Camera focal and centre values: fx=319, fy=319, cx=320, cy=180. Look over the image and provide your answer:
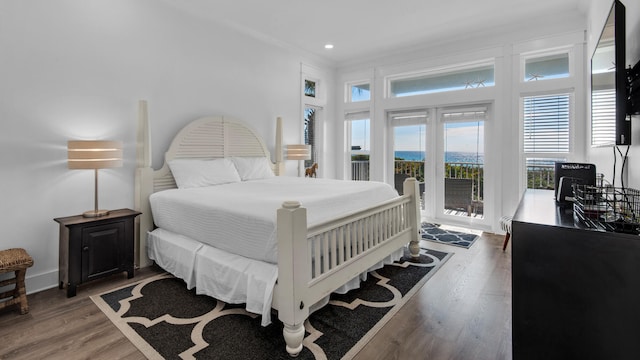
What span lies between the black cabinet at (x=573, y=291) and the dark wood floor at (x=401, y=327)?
1.71 ft

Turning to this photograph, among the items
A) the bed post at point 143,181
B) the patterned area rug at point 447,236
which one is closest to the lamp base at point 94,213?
the bed post at point 143,181

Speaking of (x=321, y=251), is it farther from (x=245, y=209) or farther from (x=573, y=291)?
(x=573, y=291)

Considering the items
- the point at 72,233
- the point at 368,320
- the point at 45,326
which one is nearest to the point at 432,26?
the point at 368,320

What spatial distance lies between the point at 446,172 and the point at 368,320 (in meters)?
3.42

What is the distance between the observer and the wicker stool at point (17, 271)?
7.07 feet

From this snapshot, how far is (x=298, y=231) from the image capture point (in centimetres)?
179

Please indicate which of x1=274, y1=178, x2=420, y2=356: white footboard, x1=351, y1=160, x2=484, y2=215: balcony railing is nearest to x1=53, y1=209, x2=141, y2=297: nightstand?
x1=274, y1=178, x2=420, y2=356: white footboard

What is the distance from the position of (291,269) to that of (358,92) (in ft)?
15.4

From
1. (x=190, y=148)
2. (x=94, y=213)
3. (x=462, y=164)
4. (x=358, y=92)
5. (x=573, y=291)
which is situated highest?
(x=358, y=92)

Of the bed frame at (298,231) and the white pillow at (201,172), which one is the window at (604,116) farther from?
the white pillow at (201,172)

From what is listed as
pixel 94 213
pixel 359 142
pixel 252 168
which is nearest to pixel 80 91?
pixel 94 213

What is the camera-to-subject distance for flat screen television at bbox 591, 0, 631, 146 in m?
1.46

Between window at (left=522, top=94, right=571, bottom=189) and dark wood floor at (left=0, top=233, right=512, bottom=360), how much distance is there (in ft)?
6.40

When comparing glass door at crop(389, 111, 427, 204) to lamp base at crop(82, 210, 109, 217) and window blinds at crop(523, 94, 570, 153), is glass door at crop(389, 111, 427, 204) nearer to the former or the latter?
window blinds at crop(523, 94, 570, 153)
